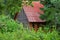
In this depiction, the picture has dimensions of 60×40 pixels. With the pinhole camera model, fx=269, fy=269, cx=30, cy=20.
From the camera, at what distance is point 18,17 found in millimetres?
33344

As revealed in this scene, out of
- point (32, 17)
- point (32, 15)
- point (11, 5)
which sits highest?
point (11, 5)

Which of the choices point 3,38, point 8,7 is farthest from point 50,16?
point 8,7

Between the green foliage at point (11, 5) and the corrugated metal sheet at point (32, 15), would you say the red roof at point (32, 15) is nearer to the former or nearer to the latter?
the corrugated metal sheet at point (32, 15)

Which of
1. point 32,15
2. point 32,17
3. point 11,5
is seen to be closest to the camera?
point 11,5

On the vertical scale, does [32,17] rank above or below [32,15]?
below

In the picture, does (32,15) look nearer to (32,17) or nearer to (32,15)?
(32,15)

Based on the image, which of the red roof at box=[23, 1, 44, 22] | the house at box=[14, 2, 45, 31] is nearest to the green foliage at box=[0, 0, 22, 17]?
the house at box=[14, 2, 45, 31]

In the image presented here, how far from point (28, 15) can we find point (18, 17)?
3302 mm

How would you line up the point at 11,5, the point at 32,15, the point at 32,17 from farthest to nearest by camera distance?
the point at 32,15, the point at 32,17, the point at 11,5

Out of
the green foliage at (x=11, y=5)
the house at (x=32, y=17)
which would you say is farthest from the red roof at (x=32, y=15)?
the green foliage at (x=11, y=5)

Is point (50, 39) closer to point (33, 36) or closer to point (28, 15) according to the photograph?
point (33, 36)

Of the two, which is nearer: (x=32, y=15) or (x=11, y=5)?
(x=11, y=5)

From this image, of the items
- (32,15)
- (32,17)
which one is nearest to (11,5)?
(32,17)

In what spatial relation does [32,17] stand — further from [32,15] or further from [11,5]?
[11,5]
